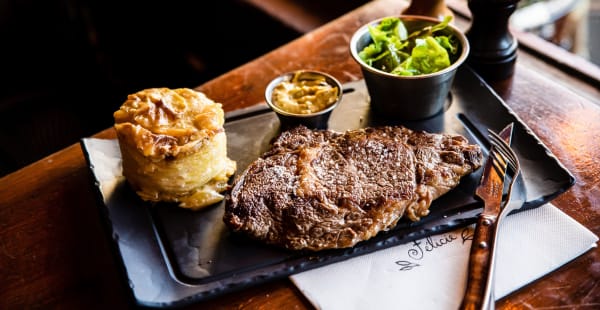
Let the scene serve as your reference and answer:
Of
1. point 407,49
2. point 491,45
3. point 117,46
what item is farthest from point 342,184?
point 117,46

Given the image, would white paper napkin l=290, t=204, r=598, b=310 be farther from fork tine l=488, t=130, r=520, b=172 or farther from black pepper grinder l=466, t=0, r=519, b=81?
black pepper grinder l=466, t=0, r=519, b=81

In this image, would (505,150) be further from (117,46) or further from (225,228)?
Result: (117,46)

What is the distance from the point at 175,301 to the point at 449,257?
937 mm

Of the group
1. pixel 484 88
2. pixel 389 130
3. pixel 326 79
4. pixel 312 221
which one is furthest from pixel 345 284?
pixel 484 88

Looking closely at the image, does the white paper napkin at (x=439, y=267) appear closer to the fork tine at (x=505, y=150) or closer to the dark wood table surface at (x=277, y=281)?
the dark wood table surface at (x=277, y=281)

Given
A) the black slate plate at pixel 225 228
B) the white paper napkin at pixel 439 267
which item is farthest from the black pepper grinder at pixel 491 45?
the white paper napkin at pixel 439 267

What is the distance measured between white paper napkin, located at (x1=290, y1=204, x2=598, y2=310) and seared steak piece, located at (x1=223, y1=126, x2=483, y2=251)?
0.11 meters

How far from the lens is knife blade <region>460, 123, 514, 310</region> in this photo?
5.46ft

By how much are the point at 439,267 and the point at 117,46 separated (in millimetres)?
4779

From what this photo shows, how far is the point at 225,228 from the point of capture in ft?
6.59

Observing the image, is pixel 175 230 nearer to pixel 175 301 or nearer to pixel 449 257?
pixel 175 301

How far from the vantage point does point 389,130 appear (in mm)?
2225

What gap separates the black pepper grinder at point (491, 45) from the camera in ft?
8.61

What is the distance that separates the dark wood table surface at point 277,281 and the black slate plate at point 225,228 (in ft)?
0.25
